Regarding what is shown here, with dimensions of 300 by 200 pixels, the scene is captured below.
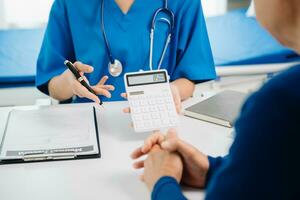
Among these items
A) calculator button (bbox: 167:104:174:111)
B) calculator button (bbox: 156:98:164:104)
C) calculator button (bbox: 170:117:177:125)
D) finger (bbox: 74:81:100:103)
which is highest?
finger (bbox: 74:81:100:103)

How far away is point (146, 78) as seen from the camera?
1.08 meters

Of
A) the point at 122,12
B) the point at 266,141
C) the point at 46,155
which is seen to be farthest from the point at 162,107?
the point at 266,141

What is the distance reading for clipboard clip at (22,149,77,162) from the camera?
0.89 metres

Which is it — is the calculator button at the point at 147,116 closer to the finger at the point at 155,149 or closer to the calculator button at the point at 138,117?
the calculator button at the point at 138,117

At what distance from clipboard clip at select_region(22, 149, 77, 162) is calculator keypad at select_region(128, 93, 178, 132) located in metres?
0.17

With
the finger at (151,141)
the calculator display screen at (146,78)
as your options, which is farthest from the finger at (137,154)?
the calculator display screen at (146,78)

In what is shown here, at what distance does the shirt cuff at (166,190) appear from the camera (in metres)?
0.73

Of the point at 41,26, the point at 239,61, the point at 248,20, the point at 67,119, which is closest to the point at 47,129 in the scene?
the point at 67,119

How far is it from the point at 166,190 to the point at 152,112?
1.02 feet

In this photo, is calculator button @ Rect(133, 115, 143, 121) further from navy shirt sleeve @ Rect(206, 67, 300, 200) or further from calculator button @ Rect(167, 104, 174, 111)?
navy shirt sleeve @ Rect(206, 67, 300, 200)

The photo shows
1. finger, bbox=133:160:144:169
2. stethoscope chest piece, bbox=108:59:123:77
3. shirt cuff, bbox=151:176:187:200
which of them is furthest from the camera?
stethoscope chest piece, bbox=108:59:123:77

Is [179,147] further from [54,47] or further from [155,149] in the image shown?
[54,47]

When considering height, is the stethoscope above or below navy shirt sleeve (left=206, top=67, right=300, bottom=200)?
above

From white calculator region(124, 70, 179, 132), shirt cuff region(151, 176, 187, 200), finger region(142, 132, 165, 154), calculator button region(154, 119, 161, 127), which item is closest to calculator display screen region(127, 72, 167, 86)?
white calculator region(124, 70, 179, 132)
